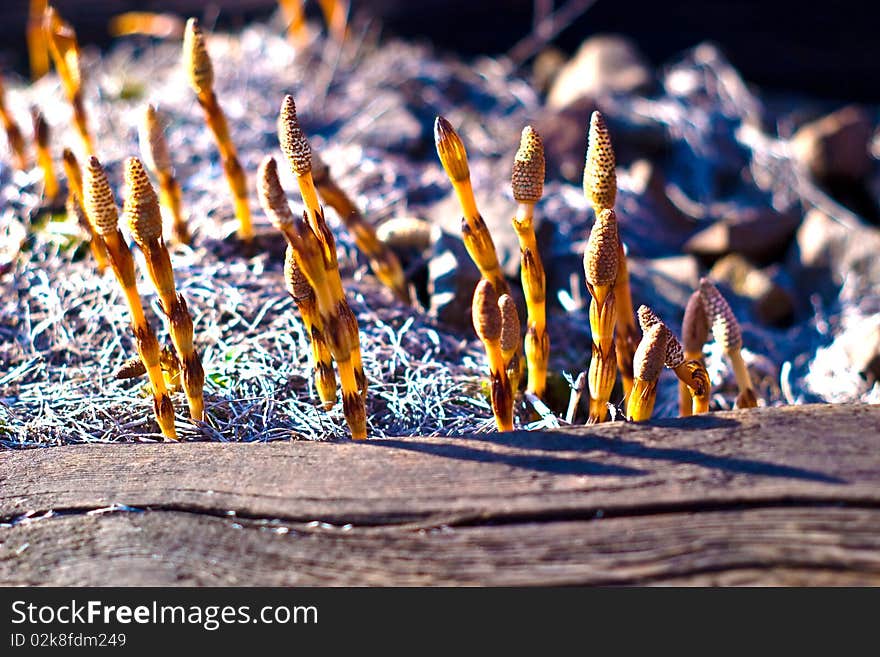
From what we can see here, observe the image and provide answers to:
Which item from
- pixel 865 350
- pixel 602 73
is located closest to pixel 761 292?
pixel 865 350

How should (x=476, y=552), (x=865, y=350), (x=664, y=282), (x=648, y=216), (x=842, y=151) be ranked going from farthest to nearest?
(x=842, y=151) → (x=648, y=216) → (x=664, y=282) → (x=865, y=350) → (x=476, y=552)

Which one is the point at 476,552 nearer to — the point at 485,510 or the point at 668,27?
the point at 485,510

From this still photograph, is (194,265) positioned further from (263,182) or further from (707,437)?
(707,437)

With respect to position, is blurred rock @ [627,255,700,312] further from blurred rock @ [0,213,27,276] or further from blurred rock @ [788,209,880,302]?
blurred rock @ [0,213,27,276]

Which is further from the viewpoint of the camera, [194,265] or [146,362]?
[194,265]

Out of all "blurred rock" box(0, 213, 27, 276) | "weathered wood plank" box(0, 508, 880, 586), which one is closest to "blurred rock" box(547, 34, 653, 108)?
"blurred rock" box(0, 213, 27, 276)

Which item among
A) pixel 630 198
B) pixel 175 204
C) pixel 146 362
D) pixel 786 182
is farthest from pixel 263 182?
pixel 786 182
